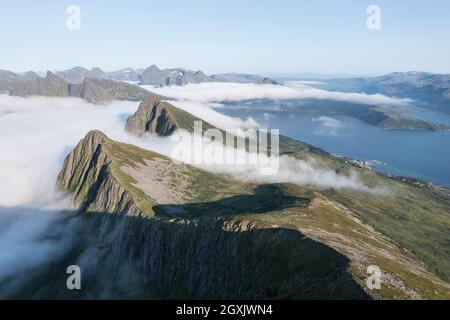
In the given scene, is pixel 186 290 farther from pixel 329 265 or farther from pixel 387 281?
pixel 387 281

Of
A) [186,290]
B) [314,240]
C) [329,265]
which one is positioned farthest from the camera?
[186,290]
